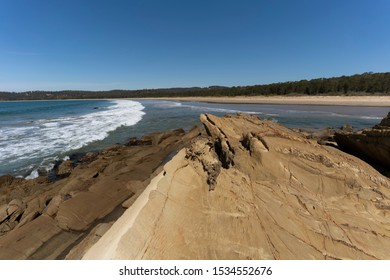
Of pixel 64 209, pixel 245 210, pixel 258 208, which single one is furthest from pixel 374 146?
pixel 64 209

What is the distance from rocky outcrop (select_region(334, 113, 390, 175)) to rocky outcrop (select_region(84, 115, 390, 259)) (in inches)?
33.9

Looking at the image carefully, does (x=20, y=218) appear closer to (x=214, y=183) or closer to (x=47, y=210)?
(x=47, y=210)

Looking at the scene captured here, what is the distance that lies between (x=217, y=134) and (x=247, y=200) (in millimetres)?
1763

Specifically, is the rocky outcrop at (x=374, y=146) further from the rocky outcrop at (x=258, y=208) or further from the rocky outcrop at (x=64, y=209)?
the rocky outcrop at (x=64, y=209)

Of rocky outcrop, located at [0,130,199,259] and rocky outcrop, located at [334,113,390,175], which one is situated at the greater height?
rocky outcrop, located at [334,113,390,175]

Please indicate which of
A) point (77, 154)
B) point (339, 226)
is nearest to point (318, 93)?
point (77, 154)

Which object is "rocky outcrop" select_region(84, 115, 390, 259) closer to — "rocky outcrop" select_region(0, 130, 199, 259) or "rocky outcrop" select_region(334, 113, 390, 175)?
"rocky outcrop" select_region(334, 113, 390, 175)

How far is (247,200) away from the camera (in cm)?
292

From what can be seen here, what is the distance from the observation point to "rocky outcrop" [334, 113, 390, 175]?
166 inches

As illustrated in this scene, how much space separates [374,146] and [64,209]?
6.57 m

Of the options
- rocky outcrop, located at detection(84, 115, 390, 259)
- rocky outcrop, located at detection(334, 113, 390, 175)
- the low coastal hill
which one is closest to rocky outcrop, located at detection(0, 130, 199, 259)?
the low coastal hill

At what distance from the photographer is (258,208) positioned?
285 cm

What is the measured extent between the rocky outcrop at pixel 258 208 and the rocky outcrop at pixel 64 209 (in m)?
1.85

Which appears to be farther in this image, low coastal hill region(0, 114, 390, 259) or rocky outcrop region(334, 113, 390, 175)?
rocky outcrop region(334, 113, 390, 175)
